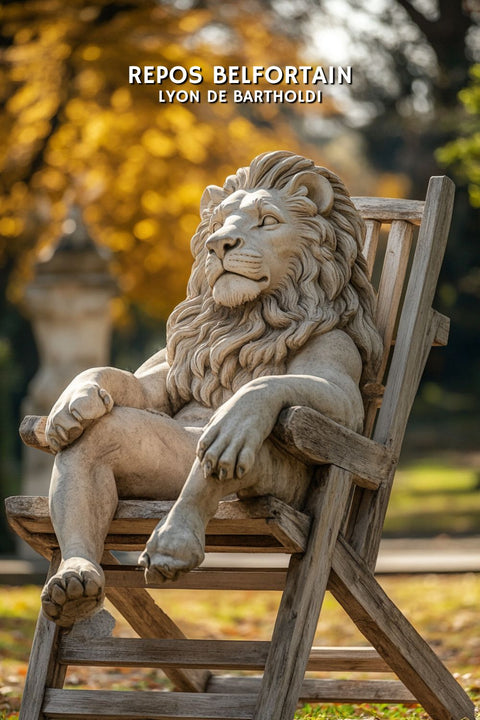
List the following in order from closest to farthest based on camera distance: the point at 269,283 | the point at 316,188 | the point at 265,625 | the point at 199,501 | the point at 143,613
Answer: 1. the point at 199,501
2. the point at 269,283
3. the point at 316,188
4. the point at 143,613
5. the point at 265,625

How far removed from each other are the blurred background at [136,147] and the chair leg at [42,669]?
7.49 metres

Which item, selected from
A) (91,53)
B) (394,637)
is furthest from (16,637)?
(91,53)

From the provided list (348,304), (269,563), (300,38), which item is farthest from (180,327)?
(300,38)

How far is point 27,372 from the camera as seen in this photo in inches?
806

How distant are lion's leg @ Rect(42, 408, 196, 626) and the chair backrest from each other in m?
0.60

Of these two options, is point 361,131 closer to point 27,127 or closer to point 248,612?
point 27,127

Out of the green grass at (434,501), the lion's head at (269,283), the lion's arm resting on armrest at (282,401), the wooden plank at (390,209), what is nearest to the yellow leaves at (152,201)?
the green grass at (434,501)

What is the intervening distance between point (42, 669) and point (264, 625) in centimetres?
413

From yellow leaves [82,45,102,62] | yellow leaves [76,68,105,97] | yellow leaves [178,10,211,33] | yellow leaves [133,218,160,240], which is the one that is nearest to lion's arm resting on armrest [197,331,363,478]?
yellow leaves [82,45,102,62]

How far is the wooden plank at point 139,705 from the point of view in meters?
3.31

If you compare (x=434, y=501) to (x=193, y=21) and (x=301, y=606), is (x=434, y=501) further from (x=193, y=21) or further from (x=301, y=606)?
(x=301, y=606)

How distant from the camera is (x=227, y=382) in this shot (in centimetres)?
376

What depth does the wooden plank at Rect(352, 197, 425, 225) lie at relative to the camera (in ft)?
14.2

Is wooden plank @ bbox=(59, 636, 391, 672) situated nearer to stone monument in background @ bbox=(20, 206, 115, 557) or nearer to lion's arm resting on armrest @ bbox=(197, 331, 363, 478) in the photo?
lion's arm resting on armrest @ bbox=(197, 331, 363, 478)
